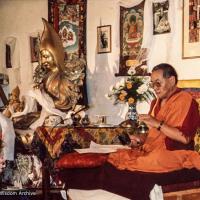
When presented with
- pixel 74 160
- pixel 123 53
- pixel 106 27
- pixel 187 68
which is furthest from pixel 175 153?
pixel 106 27

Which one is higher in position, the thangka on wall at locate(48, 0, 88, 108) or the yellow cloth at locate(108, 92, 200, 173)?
the thangka on wall at locate(48, 0, 88, 108)

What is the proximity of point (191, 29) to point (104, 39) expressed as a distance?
114 centimetres

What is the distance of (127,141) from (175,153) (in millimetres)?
1005

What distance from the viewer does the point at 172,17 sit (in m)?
4.15

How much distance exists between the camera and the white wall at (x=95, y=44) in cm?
414

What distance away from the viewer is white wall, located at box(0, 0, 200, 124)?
4.14 m

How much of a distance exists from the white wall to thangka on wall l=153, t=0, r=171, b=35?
2.9 inches

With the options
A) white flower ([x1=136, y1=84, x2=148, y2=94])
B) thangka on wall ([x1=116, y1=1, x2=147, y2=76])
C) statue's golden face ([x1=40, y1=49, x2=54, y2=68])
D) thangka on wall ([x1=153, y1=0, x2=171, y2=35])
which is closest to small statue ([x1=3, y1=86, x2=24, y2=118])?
statue's golden face ([x1=40, y1=49, x2=54, y2=68])

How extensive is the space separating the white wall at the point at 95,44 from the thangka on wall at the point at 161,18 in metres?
0.07

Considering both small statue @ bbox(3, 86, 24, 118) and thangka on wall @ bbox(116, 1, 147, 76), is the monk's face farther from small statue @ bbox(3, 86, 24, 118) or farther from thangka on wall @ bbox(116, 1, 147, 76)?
small statue @ bbox(3, 86, 24, 118)

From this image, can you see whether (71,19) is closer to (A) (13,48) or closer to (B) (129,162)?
(A) (13,48)

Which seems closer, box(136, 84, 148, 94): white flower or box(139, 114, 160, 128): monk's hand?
box(139, 114, 160, 128): monk's hand

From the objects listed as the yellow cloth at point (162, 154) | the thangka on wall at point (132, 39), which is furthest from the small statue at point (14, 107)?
the yellow cloth at point (162, 154)

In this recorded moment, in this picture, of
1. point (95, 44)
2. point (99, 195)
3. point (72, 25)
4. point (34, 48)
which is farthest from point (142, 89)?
point (34, 48)
